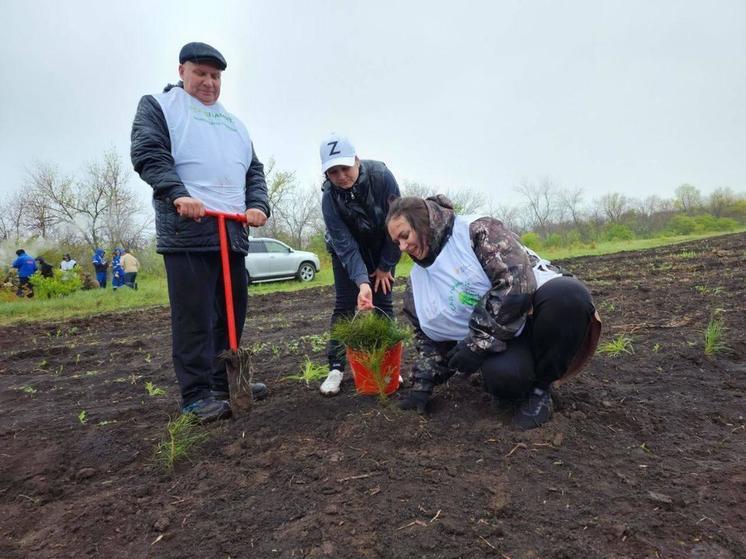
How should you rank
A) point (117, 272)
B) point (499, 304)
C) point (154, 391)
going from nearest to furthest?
point (499, 304), point (154, 391), point (117, 272)

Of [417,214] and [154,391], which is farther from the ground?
[417,214]

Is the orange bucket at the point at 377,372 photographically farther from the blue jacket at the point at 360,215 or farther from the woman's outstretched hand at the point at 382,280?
the woman's outstretched hand at the point at 382,280

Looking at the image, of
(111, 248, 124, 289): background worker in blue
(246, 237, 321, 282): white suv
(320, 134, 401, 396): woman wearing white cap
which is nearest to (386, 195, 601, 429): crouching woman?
(320, 134, 401, 396): woman wearing white cap

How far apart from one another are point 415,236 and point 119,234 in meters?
34.9

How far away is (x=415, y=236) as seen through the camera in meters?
2.44

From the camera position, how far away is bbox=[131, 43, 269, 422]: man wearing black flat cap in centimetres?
278

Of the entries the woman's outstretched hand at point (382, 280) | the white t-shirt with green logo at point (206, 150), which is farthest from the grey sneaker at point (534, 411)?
the white t-shirt with green logo at point (206, 150)

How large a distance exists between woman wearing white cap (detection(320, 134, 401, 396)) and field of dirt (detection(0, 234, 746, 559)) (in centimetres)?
60

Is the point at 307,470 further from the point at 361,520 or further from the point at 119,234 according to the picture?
the point at 119,234

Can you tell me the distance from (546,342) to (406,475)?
949 millimetres

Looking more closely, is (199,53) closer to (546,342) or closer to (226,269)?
(226,269)

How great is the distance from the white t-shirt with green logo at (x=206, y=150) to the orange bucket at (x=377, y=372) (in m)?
1.22

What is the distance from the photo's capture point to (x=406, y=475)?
6.74 ft

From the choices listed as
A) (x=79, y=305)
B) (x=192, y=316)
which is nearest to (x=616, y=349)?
(x=192, y=316)
